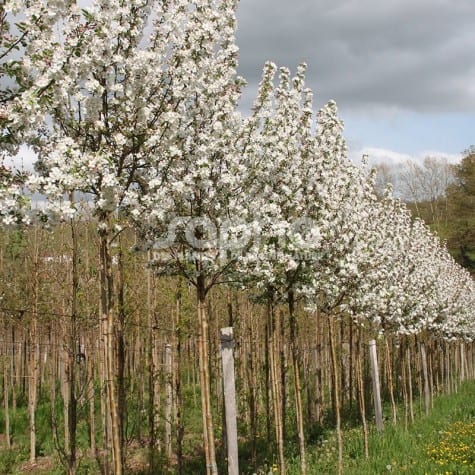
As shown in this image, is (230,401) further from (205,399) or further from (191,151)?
(191,151)

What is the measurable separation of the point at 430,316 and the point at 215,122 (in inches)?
522

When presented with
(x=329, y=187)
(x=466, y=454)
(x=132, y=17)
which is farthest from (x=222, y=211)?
(x=466, y=454)

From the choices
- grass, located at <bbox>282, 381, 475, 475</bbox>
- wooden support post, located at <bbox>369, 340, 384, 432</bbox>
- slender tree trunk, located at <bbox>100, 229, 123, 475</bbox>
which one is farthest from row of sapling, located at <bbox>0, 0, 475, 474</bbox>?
wooden support post, located at <bbox>369, 340, 384, 432</bbox>

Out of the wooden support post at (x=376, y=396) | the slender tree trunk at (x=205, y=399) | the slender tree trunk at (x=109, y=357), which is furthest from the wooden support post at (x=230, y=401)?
the wooden support post at (x=376, y=396)

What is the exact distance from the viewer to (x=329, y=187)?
29.4ft

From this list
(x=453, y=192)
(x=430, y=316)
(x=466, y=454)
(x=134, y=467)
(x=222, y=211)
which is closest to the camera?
(x=222, y=211)

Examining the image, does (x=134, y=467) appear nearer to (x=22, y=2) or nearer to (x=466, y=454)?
(x=466, y=454)

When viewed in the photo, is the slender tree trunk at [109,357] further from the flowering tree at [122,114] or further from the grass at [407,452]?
the grass at [407,452]

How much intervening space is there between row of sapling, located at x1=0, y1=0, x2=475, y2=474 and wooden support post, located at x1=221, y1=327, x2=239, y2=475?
71 centimetres

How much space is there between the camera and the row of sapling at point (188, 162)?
427 centimetres

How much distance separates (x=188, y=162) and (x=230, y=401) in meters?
3.11

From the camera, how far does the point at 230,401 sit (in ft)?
23.7

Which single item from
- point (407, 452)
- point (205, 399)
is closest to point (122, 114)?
point (205, 399)

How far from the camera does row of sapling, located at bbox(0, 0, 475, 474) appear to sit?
4270 millimetres
